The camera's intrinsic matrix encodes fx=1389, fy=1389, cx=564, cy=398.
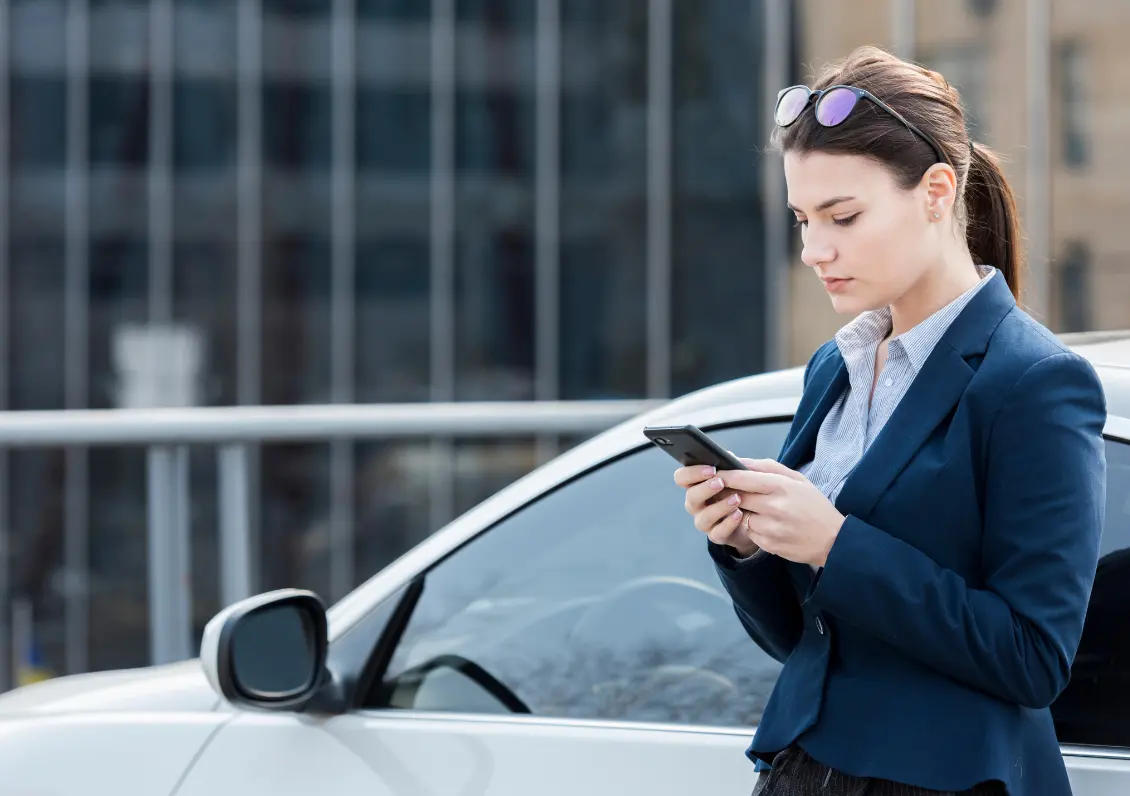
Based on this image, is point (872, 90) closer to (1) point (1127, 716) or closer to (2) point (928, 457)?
(2) point (928, 457)

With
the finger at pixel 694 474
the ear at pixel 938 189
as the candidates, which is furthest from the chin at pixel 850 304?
the finger at pixel 694 474

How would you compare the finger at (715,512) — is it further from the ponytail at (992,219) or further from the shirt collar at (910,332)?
the ponytail at (992,219)

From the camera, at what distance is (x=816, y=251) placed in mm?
1411

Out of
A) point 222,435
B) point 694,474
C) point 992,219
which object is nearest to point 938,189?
point 992,219

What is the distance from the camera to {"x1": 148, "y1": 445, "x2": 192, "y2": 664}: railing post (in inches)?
147

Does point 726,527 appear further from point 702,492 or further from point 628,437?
point 628,437

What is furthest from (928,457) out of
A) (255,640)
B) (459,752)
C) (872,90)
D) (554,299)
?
(554,299)

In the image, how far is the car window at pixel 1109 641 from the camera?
159cm

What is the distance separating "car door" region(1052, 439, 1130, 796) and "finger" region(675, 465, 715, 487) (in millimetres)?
524

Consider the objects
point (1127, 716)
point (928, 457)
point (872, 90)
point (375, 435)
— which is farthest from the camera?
point (375, 435)

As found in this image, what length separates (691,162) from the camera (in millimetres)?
15906

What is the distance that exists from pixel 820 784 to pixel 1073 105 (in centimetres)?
1486

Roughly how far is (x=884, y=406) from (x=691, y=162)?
1476cm

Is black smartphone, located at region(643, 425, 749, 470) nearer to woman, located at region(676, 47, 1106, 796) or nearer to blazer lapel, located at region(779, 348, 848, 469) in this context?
woman, located at region(676, 47, 1106, 796)
